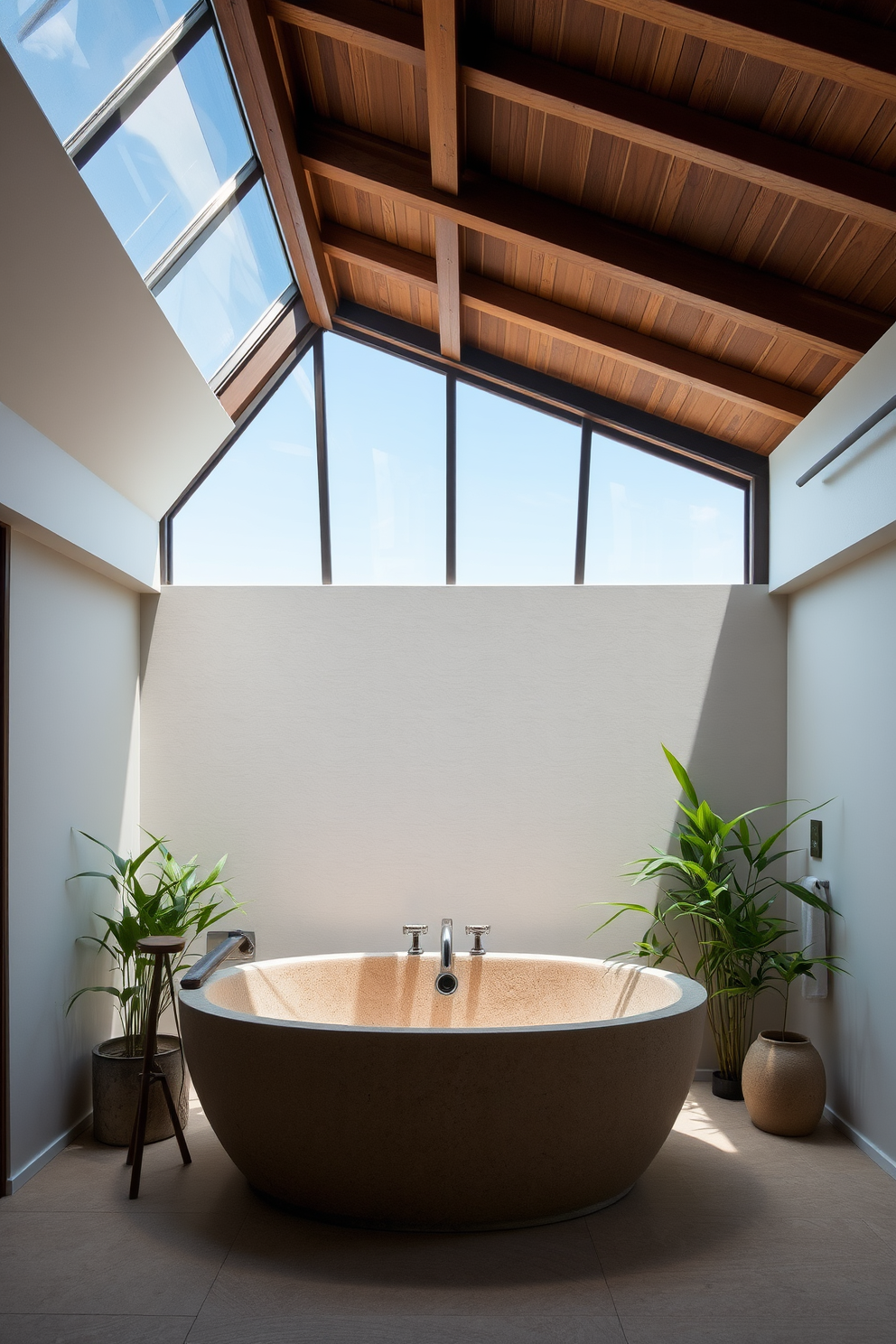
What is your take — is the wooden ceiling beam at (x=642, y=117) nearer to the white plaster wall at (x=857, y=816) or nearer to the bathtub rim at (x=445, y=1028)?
the white plaster wall at (x=857, y=816)

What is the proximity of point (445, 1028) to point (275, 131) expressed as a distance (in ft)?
9.21

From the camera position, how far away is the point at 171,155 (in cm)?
292

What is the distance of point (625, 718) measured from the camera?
411 cm

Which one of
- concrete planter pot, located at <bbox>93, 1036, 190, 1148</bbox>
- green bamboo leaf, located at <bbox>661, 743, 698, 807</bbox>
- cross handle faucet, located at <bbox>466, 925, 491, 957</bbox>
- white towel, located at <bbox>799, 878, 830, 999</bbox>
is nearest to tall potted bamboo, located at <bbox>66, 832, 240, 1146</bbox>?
concrete planter pot, located at <bbox>93, 1036, 190, 1148</bbox>

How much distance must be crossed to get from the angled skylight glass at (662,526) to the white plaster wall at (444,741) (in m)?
0.18

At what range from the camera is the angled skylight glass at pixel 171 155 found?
2719mm

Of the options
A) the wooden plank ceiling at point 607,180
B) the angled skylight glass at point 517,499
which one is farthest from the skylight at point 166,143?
the angled skylight glass at point 517,499

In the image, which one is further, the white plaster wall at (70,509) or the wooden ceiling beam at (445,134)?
the white plaster wall at (70,509)

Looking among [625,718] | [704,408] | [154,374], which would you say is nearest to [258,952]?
[625,718]

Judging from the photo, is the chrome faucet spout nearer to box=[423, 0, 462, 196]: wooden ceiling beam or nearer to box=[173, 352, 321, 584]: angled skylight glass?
box=[173, 352, 321, 584]: angled skylight glass

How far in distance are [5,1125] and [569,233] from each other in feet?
10.7

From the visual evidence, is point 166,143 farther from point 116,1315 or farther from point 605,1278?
point 605,1278

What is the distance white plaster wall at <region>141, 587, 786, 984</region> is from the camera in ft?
13.3

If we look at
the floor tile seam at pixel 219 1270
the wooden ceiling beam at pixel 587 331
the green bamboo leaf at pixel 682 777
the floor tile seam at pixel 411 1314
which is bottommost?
the floor tile seam at pixel 219 1270
